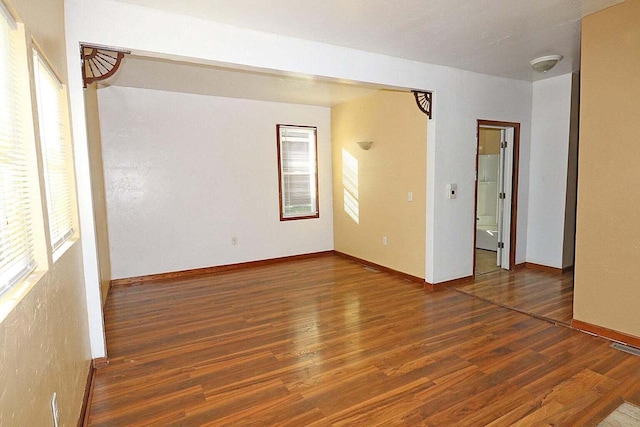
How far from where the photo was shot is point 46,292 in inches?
59.8

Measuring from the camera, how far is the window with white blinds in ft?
5.70

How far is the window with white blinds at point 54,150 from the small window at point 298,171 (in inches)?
143

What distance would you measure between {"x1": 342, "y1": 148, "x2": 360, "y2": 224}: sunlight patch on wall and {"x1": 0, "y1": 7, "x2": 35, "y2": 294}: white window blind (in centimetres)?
466

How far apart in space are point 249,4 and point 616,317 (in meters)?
3.78

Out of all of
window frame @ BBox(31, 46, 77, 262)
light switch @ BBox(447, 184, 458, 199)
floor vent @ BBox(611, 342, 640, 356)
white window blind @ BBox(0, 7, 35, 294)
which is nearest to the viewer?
white window blind @ BBox(0, 7, 35, 294)

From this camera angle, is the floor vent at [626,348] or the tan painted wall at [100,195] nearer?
the floor vent at [626,348]

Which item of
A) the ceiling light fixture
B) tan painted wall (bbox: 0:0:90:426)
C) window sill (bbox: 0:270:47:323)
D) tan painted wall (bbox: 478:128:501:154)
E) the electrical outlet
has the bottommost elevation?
the electrical outlet

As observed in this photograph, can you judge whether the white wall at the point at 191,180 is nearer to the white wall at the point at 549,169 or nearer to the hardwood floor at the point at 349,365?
the hardwood floor at the point at 349,365

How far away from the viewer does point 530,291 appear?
418 cm

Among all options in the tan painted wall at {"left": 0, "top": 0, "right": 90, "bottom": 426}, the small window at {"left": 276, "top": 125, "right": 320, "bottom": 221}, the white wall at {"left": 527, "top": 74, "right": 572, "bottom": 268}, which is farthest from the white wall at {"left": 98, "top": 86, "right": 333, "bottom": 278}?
the white wall at {"left": 527, "top": 74, "right": 572, "bottom": 268}

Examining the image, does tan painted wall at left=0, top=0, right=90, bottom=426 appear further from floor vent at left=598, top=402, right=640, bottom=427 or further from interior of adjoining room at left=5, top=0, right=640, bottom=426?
floor vent at left=598, top=402, right=640, bottom=427

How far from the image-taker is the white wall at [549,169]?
473 cm

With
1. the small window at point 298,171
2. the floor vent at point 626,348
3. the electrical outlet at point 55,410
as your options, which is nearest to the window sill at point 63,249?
the electrical outlet at point 55,410

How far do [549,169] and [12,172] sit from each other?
563cm
